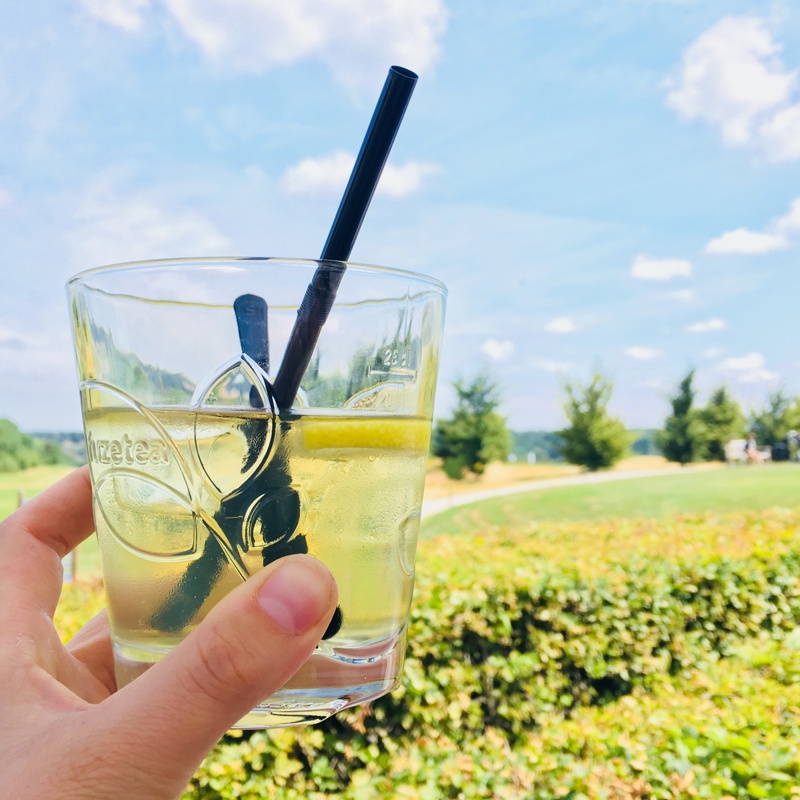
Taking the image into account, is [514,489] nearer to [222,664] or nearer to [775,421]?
[775,421]

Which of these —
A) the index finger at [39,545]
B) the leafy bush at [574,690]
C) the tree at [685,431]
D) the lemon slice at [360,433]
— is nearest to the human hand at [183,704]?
the lemon slice at [360,433]

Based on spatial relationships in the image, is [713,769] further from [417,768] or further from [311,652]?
[311,652]

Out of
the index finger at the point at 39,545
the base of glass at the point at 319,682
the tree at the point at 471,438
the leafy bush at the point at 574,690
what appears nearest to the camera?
the base of glass at the point at 319,682

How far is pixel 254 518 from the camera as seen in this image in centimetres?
100

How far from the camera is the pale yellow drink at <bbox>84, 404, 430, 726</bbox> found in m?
1.00

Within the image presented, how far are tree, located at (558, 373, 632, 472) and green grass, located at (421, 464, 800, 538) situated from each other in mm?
4383

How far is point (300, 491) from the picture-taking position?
1008 millimetres

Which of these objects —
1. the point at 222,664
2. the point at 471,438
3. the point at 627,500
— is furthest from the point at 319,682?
the point at 471,438

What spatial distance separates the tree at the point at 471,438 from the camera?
2039cm

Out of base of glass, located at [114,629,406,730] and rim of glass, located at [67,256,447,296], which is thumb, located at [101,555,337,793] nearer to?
base of glass, located at [114,629,406,730]

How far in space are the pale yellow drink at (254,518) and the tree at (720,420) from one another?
77.7ft

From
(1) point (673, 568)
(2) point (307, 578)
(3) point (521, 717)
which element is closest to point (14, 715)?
(2) point (307, 578)

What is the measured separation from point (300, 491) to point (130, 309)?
0.32 meters

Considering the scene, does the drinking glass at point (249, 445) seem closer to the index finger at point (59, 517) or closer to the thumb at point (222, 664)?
the thumb at point (222, 664)
